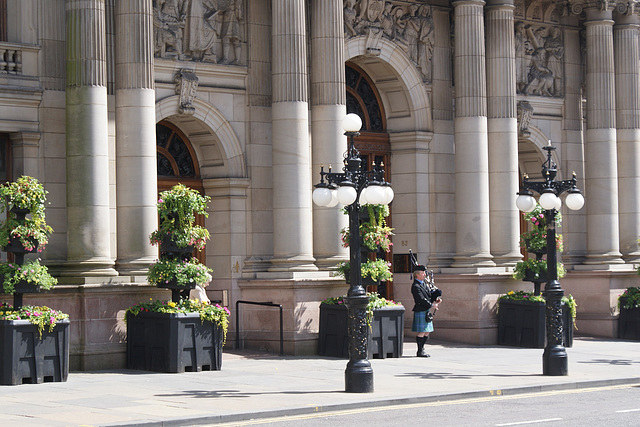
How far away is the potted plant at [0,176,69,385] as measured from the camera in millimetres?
19781

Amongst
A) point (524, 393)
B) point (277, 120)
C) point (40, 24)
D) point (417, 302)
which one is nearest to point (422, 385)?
point (524, 393)

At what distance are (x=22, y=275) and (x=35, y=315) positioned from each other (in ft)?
2.31

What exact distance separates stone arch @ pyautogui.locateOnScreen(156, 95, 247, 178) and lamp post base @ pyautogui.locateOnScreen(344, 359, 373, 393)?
8.76 metres

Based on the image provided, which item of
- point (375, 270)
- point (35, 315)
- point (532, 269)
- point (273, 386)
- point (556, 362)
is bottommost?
point (273, 386)

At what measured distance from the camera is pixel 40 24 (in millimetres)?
23391

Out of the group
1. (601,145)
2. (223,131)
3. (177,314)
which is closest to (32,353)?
(177,314)

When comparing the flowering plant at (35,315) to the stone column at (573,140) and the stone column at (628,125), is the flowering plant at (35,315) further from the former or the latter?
the stone column at (628,125)

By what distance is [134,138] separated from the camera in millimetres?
23578

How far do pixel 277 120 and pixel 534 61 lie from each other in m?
9.75

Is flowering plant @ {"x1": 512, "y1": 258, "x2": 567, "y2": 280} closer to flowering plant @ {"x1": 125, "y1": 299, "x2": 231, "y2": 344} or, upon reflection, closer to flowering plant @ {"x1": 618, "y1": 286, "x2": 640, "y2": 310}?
flowering plant @ {"x1": 618, "y1": 286, "x2": 640, "y2": 310}

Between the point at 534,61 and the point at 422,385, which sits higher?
the point at 534,61

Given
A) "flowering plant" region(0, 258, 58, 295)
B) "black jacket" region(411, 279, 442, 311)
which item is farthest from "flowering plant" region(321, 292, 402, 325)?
"flowering plant" region(0, 258, 58, 295)

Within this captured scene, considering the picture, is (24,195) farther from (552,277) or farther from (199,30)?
(552,277)

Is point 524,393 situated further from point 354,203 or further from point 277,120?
point 277,120
